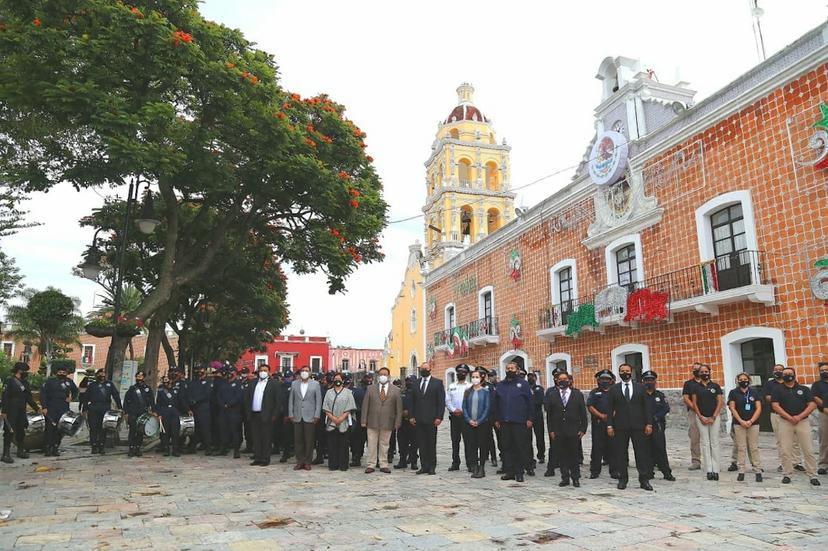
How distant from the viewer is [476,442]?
29.2 ft

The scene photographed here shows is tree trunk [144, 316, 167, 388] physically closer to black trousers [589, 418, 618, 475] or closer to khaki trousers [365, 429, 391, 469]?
khaki trousers [365, 429, 391, 469]

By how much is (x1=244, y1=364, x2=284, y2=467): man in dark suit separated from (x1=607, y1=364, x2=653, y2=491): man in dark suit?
5660mm

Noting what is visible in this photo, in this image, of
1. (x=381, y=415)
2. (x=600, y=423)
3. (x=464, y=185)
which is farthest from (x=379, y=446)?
(x=464, y=185)

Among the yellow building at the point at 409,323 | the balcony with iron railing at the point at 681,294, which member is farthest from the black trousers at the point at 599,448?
the yellow building at the point at 409,323

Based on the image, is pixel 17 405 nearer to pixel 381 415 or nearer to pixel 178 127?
pixel 178 127

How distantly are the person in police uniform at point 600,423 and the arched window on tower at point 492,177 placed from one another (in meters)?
26.3

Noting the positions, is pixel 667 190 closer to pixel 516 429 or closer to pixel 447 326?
pixel 516 429

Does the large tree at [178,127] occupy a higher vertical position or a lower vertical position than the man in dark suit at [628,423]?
higher

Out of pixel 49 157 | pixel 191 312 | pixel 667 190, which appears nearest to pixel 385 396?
pixel 49 157

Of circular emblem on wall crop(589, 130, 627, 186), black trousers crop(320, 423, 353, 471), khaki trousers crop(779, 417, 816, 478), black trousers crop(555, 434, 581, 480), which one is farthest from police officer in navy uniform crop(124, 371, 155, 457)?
circular emblem on wall crop(589, 130, 627, 186)

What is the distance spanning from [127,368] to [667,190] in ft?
46.2

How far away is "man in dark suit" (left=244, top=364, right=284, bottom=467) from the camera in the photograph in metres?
9.99

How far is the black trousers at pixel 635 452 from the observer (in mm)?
7648

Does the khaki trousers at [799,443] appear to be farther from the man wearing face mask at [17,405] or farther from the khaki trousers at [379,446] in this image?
the man wearing face mask at [17,405]
